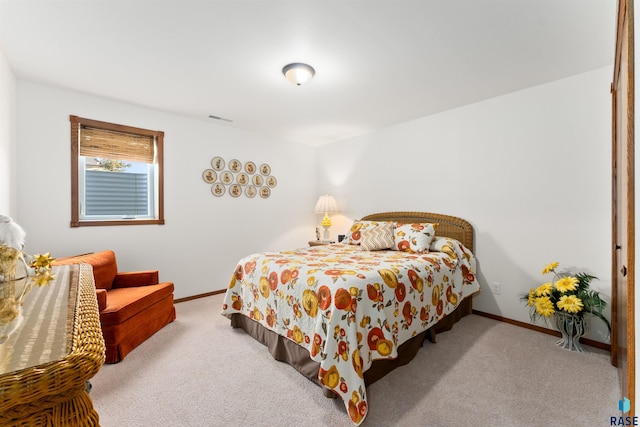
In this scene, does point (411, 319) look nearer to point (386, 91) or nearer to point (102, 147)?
point (386, 91)

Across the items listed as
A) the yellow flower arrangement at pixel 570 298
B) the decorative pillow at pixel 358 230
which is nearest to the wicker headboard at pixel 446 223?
the decorative pillow at pixel 358 230

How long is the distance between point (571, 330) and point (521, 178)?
4.76 ft

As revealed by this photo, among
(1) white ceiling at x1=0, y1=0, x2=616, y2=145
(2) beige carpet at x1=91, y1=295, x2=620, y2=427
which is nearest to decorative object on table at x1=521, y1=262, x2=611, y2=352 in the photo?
(2) beige carpet at x1=91, y1=295, x2=620, y2=427

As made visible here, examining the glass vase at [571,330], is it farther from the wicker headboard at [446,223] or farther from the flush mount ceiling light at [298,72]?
the flush mount ceiling light at [298,72]

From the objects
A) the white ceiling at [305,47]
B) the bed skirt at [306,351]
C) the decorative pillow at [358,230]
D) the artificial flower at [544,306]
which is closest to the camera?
the white ceiling at [305,47]

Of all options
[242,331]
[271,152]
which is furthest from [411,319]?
[271,152]

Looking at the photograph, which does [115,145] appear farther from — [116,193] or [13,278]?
[13,278]

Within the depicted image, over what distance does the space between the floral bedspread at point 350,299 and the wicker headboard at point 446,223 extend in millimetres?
317

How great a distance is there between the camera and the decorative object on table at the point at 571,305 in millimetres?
2295

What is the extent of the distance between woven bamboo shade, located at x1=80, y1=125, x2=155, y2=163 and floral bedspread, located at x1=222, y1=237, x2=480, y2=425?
1.98 meters

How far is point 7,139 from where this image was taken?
2340mm

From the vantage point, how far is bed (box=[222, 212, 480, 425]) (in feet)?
5.59

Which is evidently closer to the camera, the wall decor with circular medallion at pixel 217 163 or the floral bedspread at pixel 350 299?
the floral bedspread at pixel 350 299

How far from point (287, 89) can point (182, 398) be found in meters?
2.72
